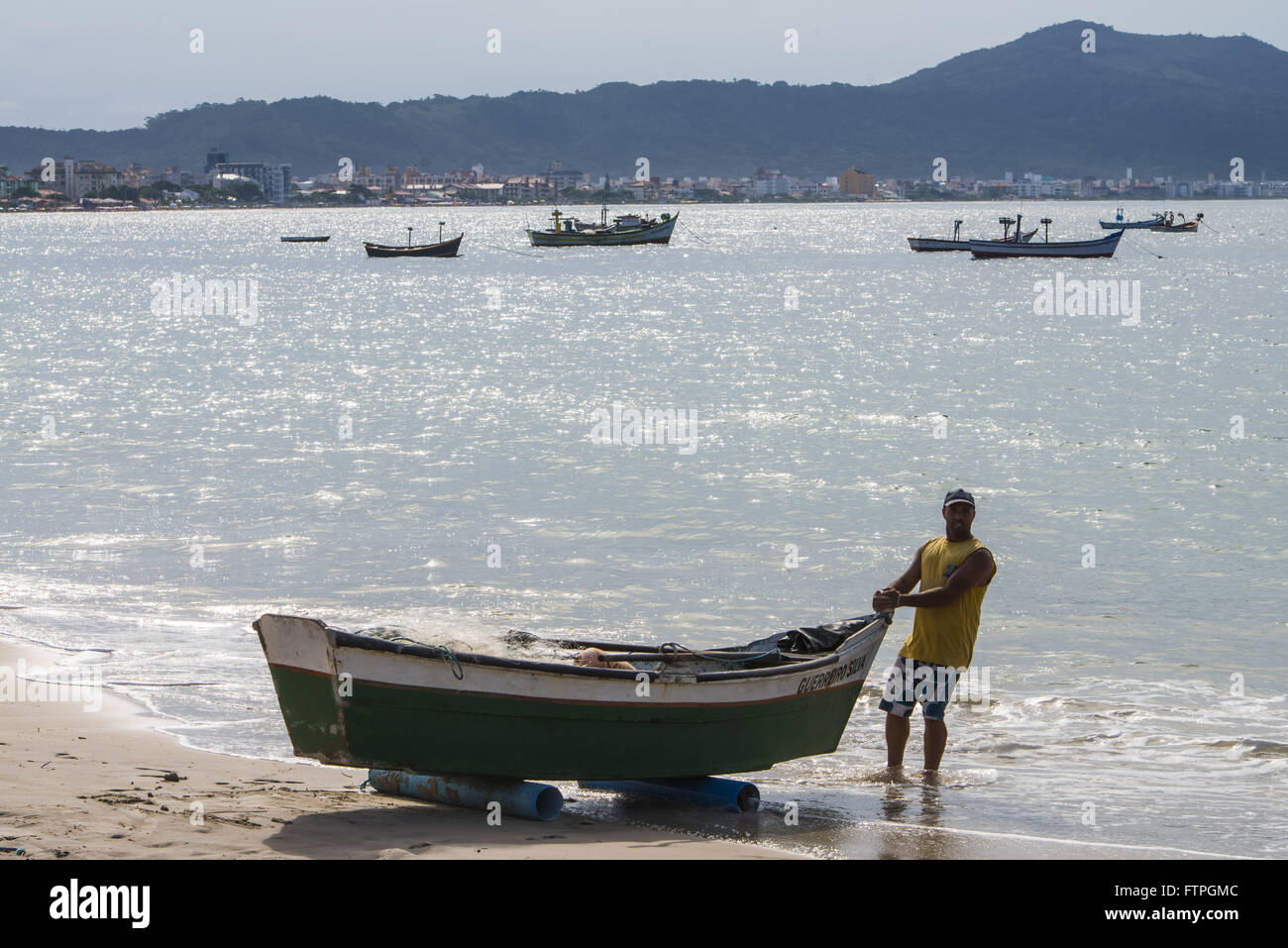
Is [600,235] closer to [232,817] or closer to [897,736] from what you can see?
[897,736]

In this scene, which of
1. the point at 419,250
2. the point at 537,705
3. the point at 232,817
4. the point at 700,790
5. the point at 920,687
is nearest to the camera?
the point at 232,817

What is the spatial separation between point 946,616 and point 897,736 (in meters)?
1.16

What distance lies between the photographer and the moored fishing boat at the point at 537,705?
8.70 metres

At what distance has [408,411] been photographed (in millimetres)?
34844

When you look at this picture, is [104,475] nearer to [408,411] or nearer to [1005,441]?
[408,411]

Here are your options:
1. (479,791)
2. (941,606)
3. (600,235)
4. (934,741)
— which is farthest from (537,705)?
(600,235)

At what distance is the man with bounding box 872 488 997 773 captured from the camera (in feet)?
32.0

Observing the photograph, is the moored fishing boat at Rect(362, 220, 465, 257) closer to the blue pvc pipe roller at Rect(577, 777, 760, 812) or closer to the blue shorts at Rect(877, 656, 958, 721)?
the blue shorts at Rect(877, 656, 958, 721)

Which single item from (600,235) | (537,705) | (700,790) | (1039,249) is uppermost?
(600,235)

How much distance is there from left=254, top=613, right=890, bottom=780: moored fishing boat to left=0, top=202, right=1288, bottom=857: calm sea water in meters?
0.47

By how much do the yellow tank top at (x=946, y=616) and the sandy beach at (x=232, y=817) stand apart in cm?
194

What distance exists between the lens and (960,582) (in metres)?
9.73

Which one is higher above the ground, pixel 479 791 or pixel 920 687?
pixel 920 687

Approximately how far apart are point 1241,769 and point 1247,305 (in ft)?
215
